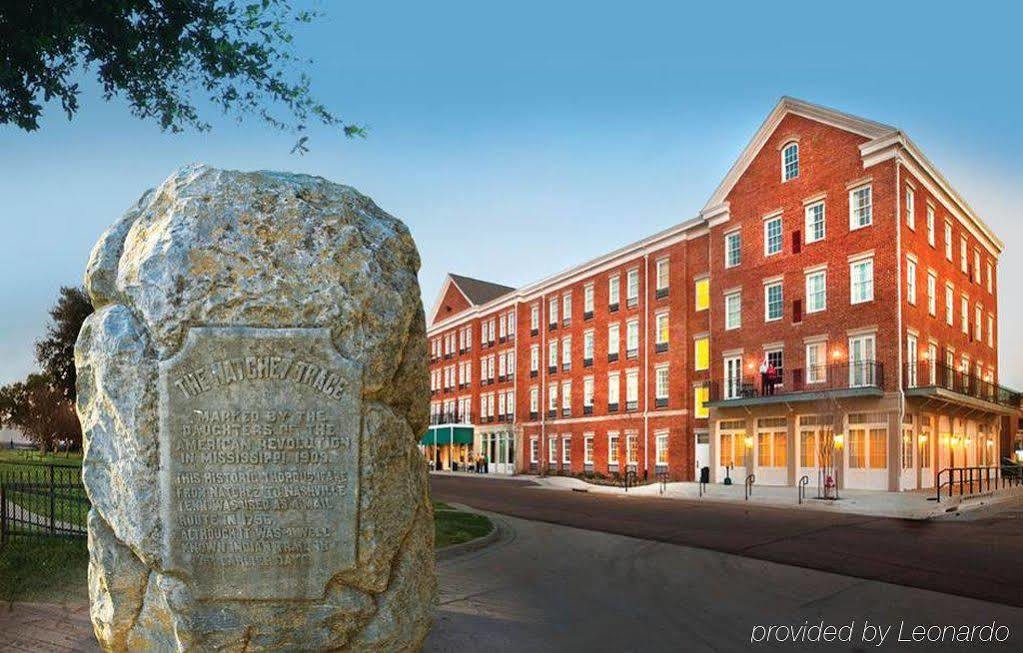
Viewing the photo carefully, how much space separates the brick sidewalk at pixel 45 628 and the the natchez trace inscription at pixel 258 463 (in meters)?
3.28

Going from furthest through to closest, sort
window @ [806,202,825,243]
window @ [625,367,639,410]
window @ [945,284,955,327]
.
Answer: window @ [625,367,639,410], window @ [945,284,955,327], window @ [806,202,825,243]

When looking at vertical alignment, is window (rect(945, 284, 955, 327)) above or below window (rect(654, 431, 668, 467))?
above

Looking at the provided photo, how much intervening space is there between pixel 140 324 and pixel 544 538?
1286cm

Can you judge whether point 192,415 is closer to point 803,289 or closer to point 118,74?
point 118,74

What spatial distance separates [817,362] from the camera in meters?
36.0

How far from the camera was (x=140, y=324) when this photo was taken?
485cm

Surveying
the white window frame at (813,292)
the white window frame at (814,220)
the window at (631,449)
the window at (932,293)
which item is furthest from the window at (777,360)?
the window at (631,449)

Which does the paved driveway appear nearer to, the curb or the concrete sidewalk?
the curb

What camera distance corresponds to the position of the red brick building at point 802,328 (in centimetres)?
3384

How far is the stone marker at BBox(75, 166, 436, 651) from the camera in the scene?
187 inches

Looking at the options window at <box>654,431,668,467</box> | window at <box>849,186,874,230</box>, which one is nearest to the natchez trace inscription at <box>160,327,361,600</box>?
window at <box>849,186,874,230</box>

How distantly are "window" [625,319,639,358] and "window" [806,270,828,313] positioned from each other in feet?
41.1

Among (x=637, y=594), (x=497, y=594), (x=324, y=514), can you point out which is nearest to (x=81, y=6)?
(x=324, y=514)

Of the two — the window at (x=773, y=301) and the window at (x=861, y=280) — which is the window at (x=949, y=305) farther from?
the window at (x=773, y=301)
